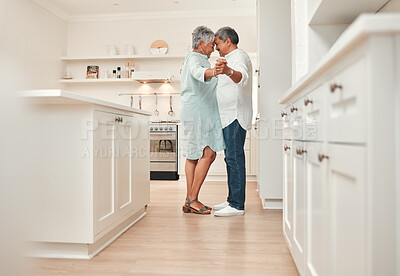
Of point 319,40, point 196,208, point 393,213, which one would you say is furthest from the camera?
point 196,208

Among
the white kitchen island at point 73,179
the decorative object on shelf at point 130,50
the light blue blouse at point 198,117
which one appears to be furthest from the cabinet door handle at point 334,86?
the decorative object on shelf at point 130,50

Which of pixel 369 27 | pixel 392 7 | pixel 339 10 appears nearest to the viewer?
pixel 369 27

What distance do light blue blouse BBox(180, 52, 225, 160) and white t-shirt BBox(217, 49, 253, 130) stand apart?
10cm

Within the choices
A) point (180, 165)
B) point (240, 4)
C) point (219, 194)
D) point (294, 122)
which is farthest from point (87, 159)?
point (240, 4)

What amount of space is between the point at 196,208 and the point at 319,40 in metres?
1.56

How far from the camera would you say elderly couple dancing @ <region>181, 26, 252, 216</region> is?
2684 millimetres

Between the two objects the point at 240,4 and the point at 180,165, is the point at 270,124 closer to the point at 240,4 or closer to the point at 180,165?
the point at 180,165

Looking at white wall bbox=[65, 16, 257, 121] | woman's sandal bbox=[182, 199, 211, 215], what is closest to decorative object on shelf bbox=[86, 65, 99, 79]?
white wall bbox=[65, 16, 257, 121]

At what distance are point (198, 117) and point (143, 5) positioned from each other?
3246 mm

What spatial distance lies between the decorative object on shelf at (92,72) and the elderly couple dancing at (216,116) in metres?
3.31

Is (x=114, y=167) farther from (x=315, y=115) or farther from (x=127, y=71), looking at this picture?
(x=127, y=71)

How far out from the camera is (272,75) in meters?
2.93

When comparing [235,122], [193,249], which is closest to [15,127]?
[193,249]

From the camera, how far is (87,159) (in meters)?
1.66
